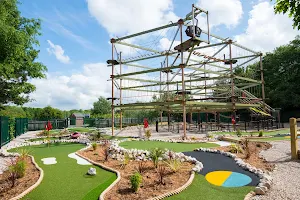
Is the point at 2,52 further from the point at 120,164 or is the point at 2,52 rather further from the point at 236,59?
the point at 236,59

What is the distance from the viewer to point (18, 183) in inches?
247

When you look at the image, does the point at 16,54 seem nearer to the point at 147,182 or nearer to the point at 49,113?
the point at 147,182

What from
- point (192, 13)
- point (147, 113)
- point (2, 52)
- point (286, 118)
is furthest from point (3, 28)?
point (286, 118)

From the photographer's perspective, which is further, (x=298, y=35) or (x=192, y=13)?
(x=298, y=35)

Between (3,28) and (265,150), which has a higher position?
(3,28)

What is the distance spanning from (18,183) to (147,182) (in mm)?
3624

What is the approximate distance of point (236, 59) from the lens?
2245cm

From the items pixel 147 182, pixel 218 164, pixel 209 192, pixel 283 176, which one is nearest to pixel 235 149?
pixel 218 164

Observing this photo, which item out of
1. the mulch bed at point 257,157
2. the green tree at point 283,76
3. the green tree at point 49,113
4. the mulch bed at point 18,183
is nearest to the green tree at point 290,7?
the mulch bed at point 257,157

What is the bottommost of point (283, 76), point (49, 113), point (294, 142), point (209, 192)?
point (209, 192)

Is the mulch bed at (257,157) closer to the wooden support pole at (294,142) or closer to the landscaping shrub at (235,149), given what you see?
the landscaping shrub at (235,149)

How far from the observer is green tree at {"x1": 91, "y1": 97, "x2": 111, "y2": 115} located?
2761 inches

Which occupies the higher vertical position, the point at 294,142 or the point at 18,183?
the point at 294,142

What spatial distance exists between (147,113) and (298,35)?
94.1 feet
